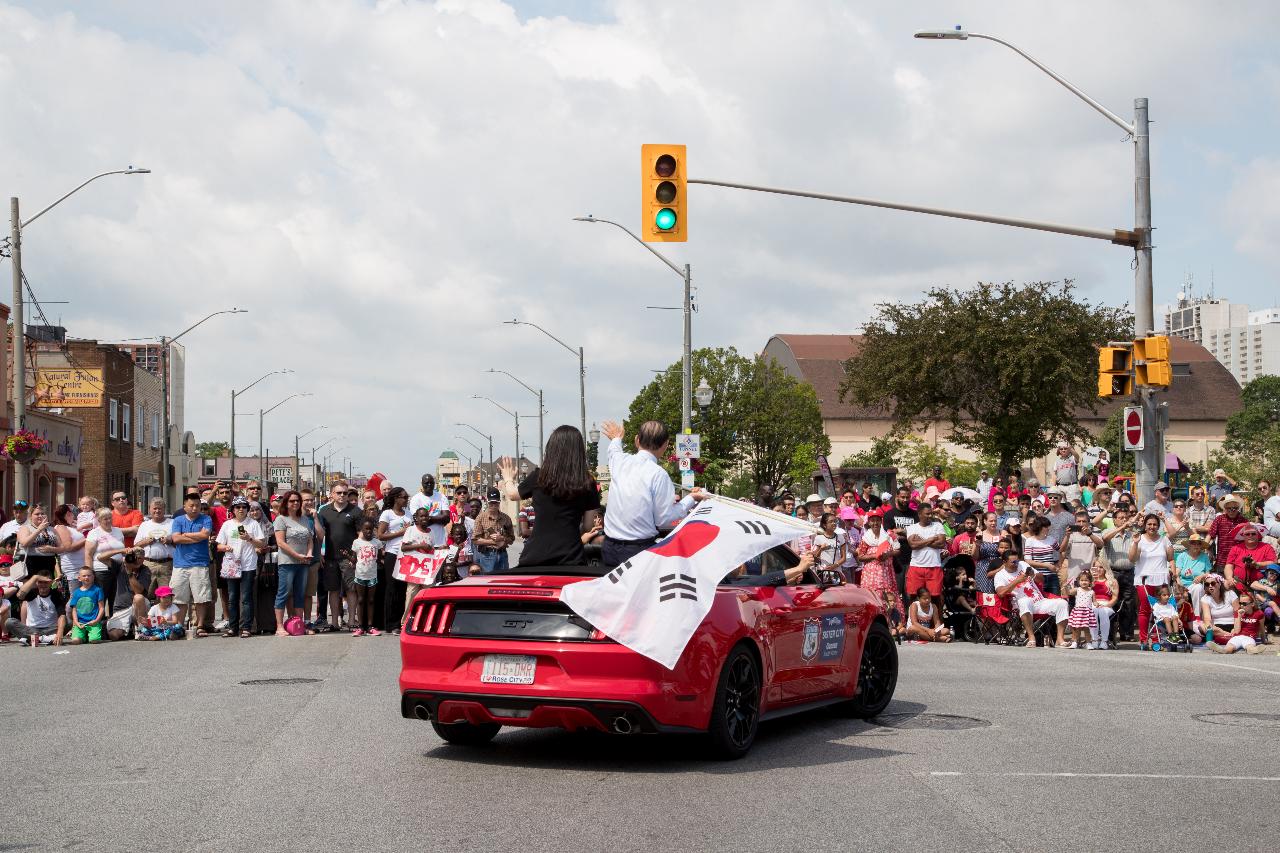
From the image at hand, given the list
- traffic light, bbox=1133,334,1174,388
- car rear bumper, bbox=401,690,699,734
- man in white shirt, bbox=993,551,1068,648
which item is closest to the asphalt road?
car rear bumper, bbox=401,690,699,734

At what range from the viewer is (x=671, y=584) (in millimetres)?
8359

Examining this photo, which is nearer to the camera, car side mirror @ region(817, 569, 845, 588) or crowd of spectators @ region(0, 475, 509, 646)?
car side mirror @ region(817, 569, 845, 588)

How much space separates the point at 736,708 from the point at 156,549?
11.8 meters

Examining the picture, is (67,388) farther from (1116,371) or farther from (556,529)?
(556,529)

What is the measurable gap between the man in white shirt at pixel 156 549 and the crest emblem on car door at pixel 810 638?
36.2ft

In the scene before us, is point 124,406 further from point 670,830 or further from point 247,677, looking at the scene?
point 670,830

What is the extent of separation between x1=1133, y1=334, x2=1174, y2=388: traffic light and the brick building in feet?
141

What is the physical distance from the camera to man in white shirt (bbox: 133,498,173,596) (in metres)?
18.3

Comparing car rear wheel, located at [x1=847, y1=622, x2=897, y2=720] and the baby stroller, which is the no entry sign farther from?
car rear wheel, located at [x1=847, y1=622, x2=897, y2=720]

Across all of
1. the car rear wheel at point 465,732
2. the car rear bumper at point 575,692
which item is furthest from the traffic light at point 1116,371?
the car rear bumper at point 575,692

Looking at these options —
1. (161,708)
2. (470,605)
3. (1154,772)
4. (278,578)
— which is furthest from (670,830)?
(278,578)

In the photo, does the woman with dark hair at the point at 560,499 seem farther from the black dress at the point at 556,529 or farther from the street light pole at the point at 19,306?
the street light pole at the point at 19,306

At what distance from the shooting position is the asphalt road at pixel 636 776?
6.64 meters

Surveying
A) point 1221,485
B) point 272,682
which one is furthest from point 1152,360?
point 272,682
